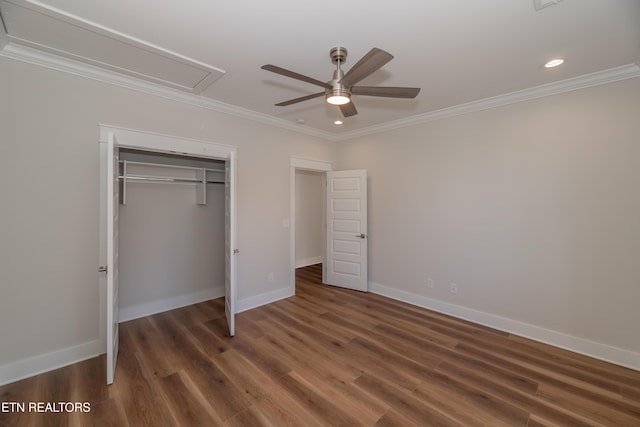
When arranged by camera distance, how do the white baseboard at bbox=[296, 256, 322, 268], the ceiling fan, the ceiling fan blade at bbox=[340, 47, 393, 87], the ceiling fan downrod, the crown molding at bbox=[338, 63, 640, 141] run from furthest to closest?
the white baseboard at bbox=[296, 256, 322, 268]
the crown molding at bbox=[338, 63, 640, 141]
the ceiling fan downrod
the ceiling fan
the ceiling fan blade at bbox=[340, 47, 393, 87]

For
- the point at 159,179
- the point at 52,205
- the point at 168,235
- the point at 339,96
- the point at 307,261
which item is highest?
the point at 339,96

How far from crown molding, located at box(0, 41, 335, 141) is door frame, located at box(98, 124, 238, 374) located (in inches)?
18.7

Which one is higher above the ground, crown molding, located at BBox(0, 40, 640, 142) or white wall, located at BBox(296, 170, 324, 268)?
crown molding, located at BBox(0, 40, 640, 142)

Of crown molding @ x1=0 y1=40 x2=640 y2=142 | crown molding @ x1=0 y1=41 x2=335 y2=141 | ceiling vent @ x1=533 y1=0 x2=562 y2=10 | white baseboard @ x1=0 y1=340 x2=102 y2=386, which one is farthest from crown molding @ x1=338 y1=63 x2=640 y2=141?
white baseboard @ x1=0 y1=340 x2=102 y2=386

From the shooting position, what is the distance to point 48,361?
2.48 m

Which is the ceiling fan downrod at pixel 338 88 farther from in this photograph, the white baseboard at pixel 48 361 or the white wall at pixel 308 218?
the white wall at pixel 308 218

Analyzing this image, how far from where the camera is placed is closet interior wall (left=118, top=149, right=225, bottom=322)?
11.6 feet

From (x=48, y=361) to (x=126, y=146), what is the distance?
2195 millimetres

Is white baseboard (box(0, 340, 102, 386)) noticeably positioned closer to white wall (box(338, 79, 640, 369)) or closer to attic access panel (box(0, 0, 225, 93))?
attic access panel (box(0, 0, 225, 93))

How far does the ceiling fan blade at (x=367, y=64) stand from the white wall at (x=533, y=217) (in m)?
2.36

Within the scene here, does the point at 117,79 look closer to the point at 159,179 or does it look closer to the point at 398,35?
the point at 159,179

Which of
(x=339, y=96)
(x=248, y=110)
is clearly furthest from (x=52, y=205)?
(x=339, y=96)

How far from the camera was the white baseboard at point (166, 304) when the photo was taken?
3524 mm

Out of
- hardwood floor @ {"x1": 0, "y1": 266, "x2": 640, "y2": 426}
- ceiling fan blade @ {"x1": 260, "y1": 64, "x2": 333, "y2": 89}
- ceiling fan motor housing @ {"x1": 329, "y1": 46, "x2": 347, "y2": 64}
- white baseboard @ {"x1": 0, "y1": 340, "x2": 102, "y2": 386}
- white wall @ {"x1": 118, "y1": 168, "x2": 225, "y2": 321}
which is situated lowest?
hardwood floor @ {"x1": 0, "y1": 266, "x2": 640, "y2": 426}
